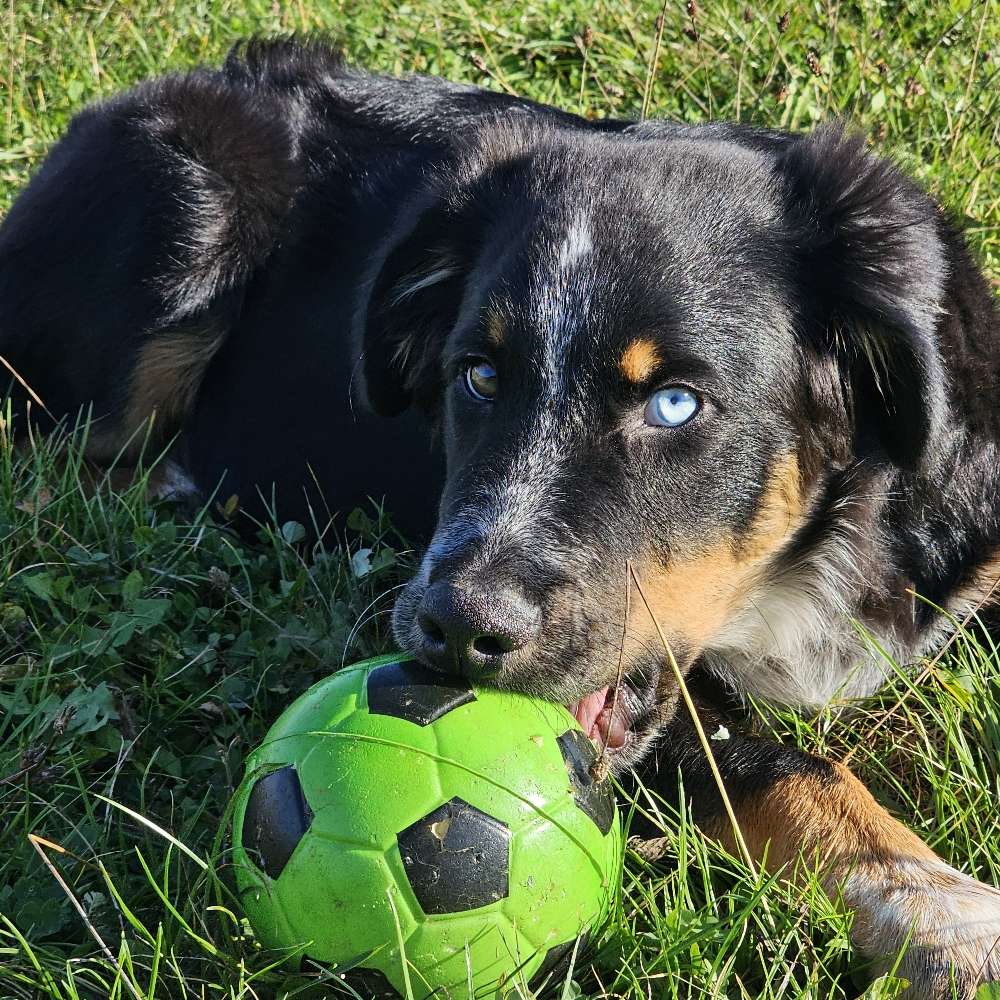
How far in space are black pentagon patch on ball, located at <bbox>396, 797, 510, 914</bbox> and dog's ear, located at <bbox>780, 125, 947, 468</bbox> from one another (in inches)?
60.4

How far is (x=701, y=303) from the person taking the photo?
9.66 ft

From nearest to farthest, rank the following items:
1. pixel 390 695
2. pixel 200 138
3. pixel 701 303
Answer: pixel 390 695 < pixel 701 303 < pixel 200 138

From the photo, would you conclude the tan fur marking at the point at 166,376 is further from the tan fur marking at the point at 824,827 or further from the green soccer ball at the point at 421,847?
the tan fur marking at the point at 824,827

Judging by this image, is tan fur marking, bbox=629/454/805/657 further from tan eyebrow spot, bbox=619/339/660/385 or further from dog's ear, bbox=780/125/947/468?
tan eyebrow spot, bbox=619/339/660/385

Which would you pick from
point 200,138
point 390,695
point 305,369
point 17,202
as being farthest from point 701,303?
point 17,202

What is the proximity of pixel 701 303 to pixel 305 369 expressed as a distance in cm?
184

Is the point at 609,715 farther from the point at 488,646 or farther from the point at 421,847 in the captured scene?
the point at 421,847

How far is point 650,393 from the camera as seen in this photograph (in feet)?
9.44

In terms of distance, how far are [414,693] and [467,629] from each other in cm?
17

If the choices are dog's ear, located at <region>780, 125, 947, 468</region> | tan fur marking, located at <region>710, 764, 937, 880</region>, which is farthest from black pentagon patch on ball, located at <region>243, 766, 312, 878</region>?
dog's ear, located at <region>780, 125, 947, 468</region>

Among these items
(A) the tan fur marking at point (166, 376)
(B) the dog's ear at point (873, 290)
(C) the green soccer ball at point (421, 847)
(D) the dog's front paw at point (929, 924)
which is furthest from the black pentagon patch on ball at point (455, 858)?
(A) the tan fur marking at point (166, 376)

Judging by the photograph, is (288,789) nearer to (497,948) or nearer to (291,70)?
(497,948)

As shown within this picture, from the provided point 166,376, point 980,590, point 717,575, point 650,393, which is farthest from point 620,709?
point 166,376

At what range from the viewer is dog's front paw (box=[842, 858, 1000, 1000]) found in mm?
2574
